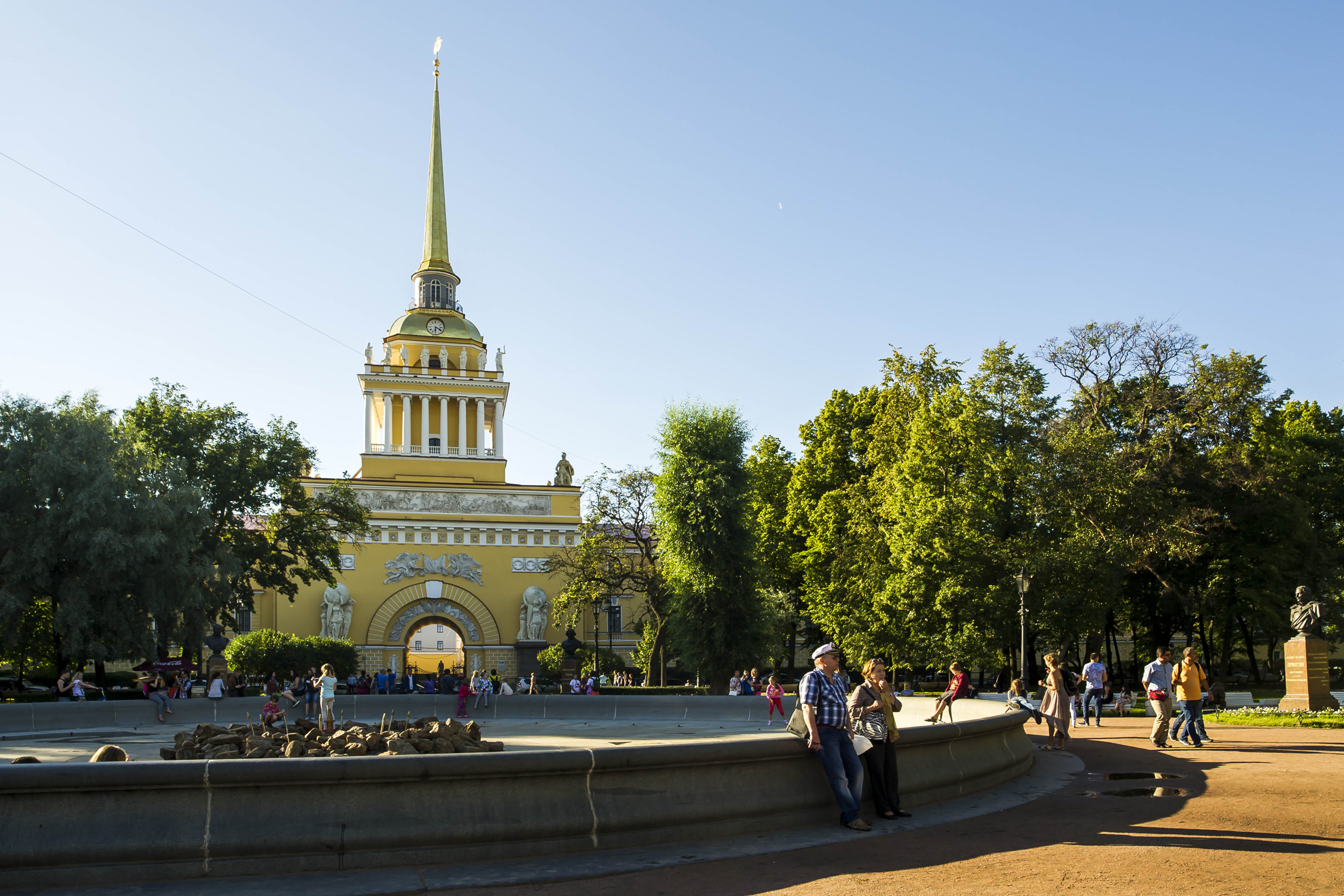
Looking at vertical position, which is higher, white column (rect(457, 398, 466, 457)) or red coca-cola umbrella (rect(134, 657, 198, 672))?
white column (rect(457, 398, 466, 457))

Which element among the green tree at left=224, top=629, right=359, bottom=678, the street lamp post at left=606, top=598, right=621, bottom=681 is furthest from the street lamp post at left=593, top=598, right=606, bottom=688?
the green tree at left=224, top=629, right=359, bottom=678

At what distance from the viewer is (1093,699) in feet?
78.7

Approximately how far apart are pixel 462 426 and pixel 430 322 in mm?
7801

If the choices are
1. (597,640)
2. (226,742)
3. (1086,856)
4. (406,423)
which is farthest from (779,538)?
(1086,856)

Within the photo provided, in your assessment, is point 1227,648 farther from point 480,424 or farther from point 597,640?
point 480,424

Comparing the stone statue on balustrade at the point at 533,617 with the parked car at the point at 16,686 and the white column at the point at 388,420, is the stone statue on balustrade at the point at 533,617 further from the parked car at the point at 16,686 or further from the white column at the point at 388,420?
the parked car at the point at 16,686

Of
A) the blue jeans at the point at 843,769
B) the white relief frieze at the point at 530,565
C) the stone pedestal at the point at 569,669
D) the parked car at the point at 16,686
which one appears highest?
the white relief frieze at the point at 530,565

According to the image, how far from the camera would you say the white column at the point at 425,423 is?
66562 millimetres

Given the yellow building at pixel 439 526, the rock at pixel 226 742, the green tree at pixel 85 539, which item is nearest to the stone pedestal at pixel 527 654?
the yellow building at pixel 439 526

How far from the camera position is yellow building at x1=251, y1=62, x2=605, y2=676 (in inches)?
2227

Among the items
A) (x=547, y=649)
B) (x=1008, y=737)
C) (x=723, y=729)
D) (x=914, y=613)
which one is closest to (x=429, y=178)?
(x=547, y=649)

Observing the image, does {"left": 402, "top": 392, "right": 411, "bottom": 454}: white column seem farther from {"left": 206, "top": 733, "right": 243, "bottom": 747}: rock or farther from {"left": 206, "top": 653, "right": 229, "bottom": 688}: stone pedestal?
{"left": 206, "top": 733, "right": 243, "bottom": 747}: rock

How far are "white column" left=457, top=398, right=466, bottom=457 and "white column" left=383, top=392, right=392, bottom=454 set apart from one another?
4132mm

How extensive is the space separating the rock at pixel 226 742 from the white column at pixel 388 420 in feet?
185
